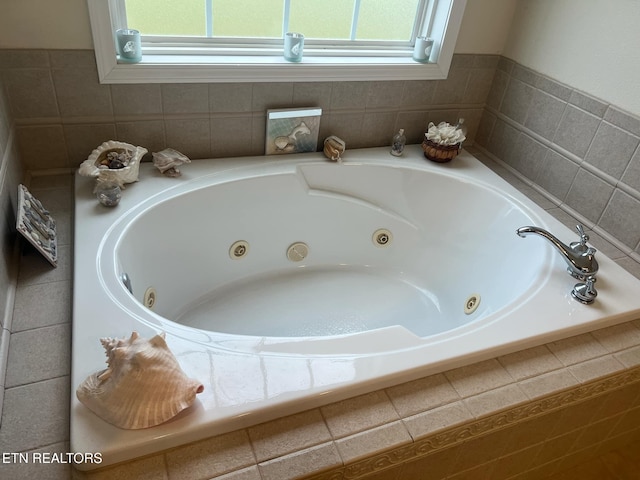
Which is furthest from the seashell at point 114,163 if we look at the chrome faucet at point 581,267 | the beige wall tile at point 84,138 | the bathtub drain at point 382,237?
the chrome faucet at point 581,267

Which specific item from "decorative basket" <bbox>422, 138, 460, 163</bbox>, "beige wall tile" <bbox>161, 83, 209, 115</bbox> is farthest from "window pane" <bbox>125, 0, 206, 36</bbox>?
"decorative basket" <bbox>422, 138, 460, 163</bbox>

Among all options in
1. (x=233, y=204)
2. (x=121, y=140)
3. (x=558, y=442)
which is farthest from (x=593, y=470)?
(x=121, y=140)

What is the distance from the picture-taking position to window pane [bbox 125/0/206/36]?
1.53 meters

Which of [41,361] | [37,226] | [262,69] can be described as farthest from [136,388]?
[262,69]

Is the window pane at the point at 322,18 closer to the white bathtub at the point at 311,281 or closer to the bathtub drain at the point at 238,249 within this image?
the white bathtub at the point at 311,281

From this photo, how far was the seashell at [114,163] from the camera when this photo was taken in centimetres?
147

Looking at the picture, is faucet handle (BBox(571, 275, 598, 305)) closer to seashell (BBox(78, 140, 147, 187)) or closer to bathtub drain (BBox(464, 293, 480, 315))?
bathtub drain (BBox(464, 293, 480, 315))

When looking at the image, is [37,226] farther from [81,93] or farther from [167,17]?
[167,17]

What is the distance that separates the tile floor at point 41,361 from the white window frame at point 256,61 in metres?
0.49

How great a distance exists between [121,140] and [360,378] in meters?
1.18

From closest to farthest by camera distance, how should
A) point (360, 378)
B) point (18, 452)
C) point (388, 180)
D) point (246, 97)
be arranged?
point (18, 452)
point (360, 378)
point (246, 97)
point (388, 180)

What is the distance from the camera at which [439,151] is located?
1.90 metres

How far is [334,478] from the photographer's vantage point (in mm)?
908

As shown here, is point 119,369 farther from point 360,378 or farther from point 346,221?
point 346,221
